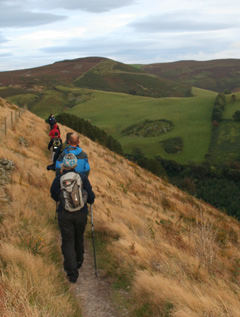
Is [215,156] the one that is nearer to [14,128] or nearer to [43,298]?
[14,128]

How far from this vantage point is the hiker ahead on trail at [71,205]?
4.95 meters

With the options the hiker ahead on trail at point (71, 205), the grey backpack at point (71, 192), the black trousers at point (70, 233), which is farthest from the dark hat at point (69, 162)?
the black trousers at point (70, 233)

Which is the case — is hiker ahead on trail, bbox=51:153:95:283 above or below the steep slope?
above

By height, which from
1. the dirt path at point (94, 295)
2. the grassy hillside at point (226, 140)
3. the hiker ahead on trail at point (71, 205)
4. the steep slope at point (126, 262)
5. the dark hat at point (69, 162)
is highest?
the dark hat at point (69, 162)

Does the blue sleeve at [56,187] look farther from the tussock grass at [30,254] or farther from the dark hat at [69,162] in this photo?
the tussock grass at [30,254]

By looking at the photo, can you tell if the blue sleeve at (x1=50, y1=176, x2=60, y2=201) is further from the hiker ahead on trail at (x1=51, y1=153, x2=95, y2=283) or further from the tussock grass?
the tussock grass

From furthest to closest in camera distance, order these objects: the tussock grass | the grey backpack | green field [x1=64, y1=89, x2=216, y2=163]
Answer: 1. green field [x1=64, y1=89, x2=216, y2=163]
2. the grey backpack
3. the tussock grass

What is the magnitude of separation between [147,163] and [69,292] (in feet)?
179

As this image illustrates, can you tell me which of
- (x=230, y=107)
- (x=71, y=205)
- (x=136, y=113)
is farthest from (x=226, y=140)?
(x=71, y=205)

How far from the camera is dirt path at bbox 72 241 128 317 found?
457 cm

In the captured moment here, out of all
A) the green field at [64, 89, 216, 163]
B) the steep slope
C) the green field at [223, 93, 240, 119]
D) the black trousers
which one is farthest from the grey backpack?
the green field at [223, 93, 240, 119]

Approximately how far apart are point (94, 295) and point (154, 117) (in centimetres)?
12598

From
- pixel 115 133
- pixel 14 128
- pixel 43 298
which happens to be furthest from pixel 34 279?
pixel 115 133

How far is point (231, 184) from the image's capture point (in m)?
77.5
